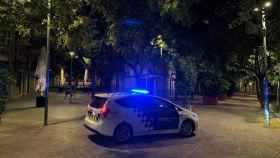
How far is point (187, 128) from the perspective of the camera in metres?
13.7

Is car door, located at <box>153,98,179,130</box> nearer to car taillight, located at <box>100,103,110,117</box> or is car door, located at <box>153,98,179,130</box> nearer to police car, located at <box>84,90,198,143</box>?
Answer: police car, located at <box>84,90,198,143</box>

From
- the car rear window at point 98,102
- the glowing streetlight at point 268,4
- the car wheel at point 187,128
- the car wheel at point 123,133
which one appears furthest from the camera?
the car wheel at point 187,128

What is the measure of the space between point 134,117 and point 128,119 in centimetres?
27

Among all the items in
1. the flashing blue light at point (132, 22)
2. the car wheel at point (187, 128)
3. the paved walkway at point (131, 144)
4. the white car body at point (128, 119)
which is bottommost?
the paved walkway at point (131, 144)

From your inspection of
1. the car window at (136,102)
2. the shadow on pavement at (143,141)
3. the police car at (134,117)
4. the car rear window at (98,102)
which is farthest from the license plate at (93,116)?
the car window at (136,102)

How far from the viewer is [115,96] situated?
41.1 ft

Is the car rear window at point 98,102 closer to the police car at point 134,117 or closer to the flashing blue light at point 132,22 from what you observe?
the police car at point 134,117

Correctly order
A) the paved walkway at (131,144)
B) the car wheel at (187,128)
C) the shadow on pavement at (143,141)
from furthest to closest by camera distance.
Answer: the car wheel at (187,128)
the shadow on pavement at (143,141)
the paved walkway at (131,144)

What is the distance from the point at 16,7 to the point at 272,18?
18.9 feet

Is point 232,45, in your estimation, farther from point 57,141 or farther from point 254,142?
point 57,141

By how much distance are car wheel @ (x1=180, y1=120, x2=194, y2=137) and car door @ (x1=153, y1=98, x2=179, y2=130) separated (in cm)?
33

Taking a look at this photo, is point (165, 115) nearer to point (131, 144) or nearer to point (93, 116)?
point (131, 144)

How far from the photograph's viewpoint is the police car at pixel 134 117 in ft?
39.4

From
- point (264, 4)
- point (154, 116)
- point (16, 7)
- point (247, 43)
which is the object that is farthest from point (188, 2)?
point (154, 116)
